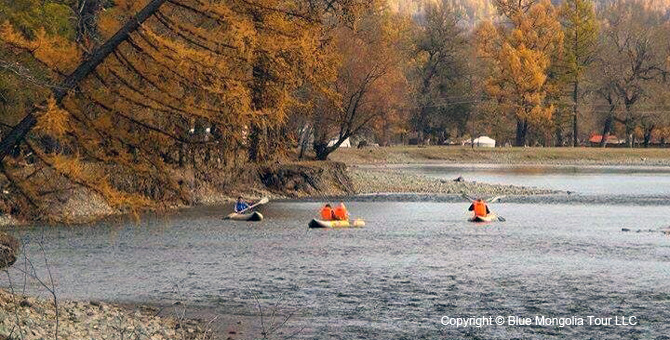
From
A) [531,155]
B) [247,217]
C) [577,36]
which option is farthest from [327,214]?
[577,36]

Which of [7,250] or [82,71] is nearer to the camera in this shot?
[82,71]

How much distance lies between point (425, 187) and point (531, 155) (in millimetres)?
57627

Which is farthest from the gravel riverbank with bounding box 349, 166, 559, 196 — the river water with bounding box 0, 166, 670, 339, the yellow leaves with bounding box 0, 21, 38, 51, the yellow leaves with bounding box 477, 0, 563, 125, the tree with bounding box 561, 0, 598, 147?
the yellow leaves with bounding box 0, 21, 38, 51

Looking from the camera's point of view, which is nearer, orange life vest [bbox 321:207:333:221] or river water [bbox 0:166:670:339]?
river water [bbox 0:166:670:339]

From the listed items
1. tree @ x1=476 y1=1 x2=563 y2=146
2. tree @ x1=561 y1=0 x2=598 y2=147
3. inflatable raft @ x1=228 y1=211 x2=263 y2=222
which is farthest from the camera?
tree @ x1=561 y1=0 x2=598 y2=147

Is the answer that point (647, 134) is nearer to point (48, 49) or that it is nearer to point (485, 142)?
point (485, 142)

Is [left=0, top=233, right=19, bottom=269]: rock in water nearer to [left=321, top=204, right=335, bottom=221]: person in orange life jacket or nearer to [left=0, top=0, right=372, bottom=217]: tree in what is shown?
[left=0, top=0, right=372, bottom=217]: tree

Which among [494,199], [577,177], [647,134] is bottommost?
[494,199]

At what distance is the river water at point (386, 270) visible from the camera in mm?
26453

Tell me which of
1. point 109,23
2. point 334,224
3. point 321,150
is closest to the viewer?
point 109,23

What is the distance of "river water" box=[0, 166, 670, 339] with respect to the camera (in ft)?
86.8

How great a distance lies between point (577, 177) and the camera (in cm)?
10175

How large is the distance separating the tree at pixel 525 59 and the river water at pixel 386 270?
69782mm

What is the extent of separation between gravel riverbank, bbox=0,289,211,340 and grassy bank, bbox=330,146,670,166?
102 metres
